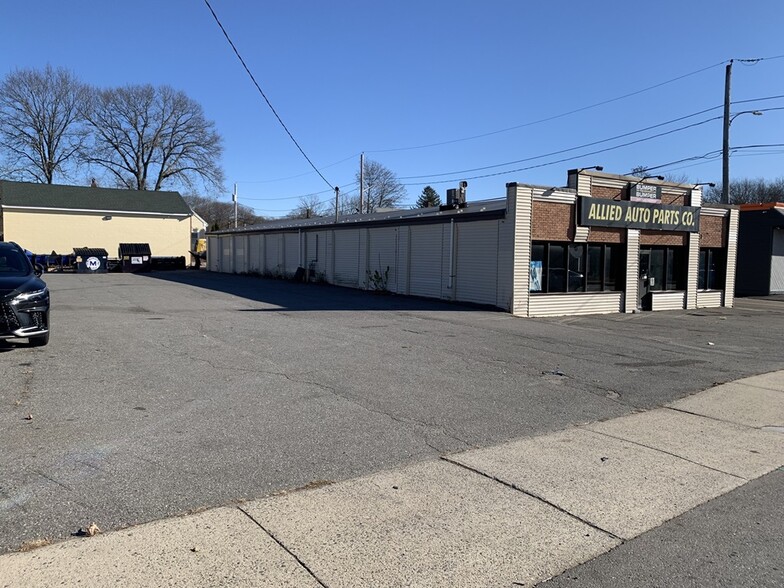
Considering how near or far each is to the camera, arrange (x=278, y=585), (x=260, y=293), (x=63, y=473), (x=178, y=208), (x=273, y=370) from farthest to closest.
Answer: (x=178, y=208), (x=260, y=293), (x=273, y=370), (x=63, y=473), (x=278, y=585)

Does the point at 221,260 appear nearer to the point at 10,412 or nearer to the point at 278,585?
the point at 10,412

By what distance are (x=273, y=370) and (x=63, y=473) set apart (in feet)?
14.4

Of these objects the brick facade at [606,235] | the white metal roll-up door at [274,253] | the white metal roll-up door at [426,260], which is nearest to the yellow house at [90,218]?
the white metal roll-up door at [274,253]

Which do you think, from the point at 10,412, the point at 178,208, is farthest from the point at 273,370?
the point at 178,208

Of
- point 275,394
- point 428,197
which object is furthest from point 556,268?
point 428,197

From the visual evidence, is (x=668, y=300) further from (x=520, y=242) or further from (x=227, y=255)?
(x=227, y=255)

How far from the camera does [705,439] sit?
6332 millimetres

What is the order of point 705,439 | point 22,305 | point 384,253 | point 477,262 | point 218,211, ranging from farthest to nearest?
point 218,211 → point 384,253 → point 477,262 → point 22,305 → point 705,439

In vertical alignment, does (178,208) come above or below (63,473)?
above

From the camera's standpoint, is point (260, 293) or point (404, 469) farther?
point (260, 293)

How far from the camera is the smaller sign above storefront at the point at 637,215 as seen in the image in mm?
20188

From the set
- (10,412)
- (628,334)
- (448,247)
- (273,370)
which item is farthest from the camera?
(448,247)

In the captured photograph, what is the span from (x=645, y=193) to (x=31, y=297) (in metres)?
20.3

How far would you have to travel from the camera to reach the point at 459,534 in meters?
3.91
